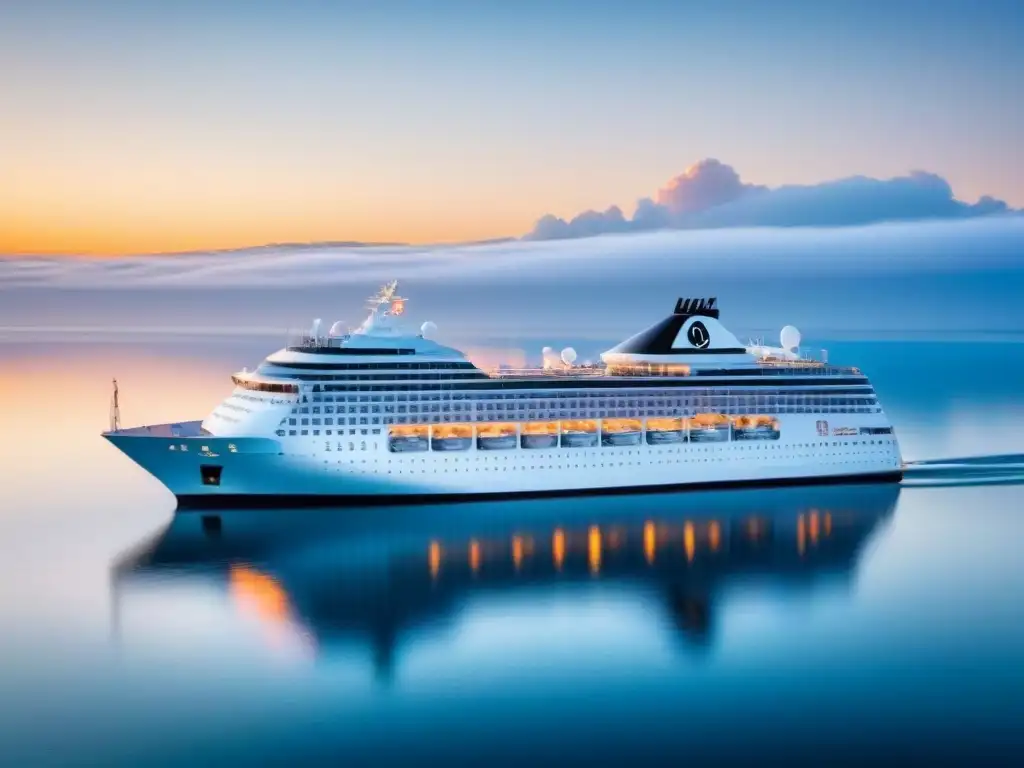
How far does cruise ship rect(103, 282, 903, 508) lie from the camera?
29562 mm

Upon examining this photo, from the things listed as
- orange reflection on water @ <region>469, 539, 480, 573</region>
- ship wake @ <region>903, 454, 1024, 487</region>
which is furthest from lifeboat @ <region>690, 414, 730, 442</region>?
orange reflection on water @ <region>469, 539, 480, 573</region>

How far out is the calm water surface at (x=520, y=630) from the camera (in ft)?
54.1

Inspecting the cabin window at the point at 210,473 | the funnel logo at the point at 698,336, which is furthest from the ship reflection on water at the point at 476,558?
the funnel logo at the point at 698,336

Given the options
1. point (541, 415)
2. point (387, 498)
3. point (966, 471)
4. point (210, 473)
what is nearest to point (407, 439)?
point (387, 498)

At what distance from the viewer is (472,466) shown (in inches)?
1222

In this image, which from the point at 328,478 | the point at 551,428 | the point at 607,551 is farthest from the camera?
the point at 551,428

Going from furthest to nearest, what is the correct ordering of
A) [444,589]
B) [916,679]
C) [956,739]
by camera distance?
[444,589]
[916,679]
[956,739]

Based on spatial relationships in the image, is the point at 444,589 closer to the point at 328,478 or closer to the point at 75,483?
the point at 328,478

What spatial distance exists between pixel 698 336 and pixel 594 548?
1121 cm

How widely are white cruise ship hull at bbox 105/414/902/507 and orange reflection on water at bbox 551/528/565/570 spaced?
3599mm

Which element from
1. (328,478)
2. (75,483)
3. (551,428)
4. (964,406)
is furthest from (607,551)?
(964,406)

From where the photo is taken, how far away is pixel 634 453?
32688mm

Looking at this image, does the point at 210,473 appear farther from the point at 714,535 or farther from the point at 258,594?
the point at 714,535

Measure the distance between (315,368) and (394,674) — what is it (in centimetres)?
1355
